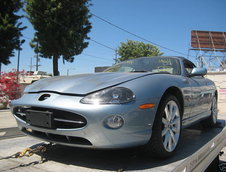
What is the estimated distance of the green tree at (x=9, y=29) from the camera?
15.0m

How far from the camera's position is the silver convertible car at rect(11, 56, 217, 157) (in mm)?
1592

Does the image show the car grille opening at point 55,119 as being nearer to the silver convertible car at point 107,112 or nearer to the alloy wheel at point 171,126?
the silver convertible car at point 107,112

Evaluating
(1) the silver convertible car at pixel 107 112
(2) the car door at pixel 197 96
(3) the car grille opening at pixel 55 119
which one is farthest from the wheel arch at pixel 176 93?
(3) the car grille opening at pixel 55 119

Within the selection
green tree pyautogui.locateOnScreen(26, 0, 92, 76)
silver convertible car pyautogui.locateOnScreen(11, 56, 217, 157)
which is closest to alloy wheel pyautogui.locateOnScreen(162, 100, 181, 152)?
silver convertible car pyautogui.locateOnScreen(11, 56, 217, 157)

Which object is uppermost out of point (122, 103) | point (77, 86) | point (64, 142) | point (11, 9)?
point (11, 9)

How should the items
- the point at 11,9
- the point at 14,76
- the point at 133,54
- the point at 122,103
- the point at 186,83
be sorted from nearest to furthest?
1. the point at 122,103
2. the point at 186,83
3. the point at 14,76
4. the point at 11,9
5. the point at 133,54

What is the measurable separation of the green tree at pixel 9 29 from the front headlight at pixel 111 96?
51.1 ft

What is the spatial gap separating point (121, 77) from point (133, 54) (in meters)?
39.1

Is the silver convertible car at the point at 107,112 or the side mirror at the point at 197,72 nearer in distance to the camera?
the silver convertible car at the point at 107,112

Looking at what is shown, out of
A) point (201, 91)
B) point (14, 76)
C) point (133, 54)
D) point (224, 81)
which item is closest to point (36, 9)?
point (14, 76)

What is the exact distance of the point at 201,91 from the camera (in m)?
2.96

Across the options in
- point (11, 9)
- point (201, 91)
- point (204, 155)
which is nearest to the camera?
point (204, 155)

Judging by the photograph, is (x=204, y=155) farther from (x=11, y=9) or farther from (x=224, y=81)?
(x=11, y=9)

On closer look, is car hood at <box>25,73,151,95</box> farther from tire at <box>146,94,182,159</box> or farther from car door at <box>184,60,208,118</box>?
car door at <box>184,60,208,118</box>
